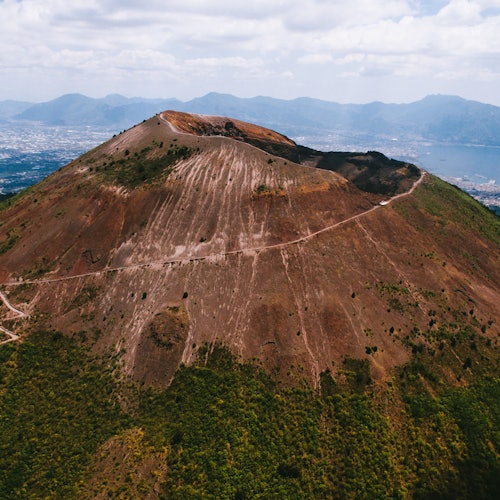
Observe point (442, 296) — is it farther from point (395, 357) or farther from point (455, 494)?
point (455, 494)

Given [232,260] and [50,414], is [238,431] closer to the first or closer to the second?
[50,414]

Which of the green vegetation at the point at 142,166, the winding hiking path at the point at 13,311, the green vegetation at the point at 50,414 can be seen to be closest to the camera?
the green vegetation at the point at 50,414

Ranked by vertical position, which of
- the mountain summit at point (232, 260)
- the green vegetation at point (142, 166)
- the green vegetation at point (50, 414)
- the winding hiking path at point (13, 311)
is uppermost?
the green vegetation at point (142, 166)

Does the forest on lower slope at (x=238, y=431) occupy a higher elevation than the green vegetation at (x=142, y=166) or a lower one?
lower

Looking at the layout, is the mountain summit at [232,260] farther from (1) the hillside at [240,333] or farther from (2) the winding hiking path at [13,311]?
(2) the winding hiking path at [13,311]

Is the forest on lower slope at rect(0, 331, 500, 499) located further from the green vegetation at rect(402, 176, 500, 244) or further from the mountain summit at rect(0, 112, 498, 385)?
the green vegetation at rect(402, 176, 500, 244)

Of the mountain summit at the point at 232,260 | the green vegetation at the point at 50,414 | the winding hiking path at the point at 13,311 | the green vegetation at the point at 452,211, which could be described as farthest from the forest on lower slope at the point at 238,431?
the green vegetation at the point at 452,211

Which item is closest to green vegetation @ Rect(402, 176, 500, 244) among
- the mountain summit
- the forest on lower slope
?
the mountain summit

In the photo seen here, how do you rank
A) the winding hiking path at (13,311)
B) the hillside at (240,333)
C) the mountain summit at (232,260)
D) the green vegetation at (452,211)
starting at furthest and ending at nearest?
the green vegetation at (452,211)
the mountain summit at (232,260)
the winding hiking path at (13,311)
the hillside at (240,333)

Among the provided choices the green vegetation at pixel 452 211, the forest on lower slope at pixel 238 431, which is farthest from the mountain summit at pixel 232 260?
the forest on lower slope at pixel 238 431

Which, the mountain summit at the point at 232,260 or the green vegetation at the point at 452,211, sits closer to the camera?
the mountain summit at the point at 232,260
